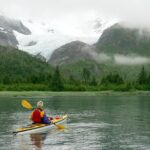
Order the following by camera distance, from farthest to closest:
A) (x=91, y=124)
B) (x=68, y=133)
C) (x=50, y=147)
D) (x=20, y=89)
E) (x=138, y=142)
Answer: (x=20, y=89), (x=91, y=124), (x=68, y=133), (x=138, y=142), (x=50, y=147)

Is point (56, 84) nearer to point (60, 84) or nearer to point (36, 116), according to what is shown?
point (60, 84)

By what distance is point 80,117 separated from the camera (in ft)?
205

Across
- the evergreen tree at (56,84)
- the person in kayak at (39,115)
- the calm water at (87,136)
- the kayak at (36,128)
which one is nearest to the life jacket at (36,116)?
the person in kayak at (39,115)

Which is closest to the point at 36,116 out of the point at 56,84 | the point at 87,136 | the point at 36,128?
the point at 36,128

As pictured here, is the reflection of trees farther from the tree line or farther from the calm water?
the tree line

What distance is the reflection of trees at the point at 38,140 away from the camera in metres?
37.6

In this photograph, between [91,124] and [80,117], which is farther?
[80,117]

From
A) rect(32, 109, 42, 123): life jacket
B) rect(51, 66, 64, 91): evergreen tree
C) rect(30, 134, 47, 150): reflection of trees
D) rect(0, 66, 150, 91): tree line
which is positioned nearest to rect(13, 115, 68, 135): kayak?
rect(32, 109, 42, 123): life jacket

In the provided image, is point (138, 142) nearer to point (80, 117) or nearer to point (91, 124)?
point (91, 124)

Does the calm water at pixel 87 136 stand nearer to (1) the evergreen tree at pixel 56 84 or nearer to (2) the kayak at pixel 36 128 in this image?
(2) the kayak at pixel 36 128

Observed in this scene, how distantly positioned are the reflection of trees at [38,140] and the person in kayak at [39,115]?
77.4 inches

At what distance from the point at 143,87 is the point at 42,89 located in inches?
1649

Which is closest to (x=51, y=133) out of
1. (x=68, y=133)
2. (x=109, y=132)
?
(x=68, y=133)

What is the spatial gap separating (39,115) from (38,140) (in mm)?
4455
